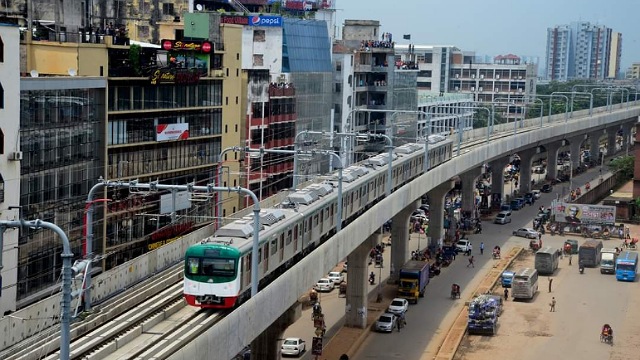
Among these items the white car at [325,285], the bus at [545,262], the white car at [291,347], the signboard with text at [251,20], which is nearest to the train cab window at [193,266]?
the white car at [291,347]

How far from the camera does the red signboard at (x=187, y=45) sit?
4841cm

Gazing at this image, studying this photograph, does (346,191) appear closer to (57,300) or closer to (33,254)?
(33,254)

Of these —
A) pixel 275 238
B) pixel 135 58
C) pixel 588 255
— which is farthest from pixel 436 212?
pixel 275 238

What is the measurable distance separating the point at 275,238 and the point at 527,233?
4414cm

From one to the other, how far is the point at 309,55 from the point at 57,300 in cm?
4446

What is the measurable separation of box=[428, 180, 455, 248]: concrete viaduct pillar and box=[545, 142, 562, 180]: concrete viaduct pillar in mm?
36481

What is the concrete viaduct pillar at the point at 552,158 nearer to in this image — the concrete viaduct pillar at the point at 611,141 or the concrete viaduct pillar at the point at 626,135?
the concrete viaduct pillar at the point at 611,141

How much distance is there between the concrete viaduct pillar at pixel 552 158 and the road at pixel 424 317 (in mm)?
31675

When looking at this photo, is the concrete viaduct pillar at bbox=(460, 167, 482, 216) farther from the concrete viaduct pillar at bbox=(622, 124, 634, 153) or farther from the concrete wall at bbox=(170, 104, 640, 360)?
the concrete viaduct pillar at bbox=(622, 124, 634, 153)

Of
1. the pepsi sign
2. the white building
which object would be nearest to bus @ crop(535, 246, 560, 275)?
the pepsi sign

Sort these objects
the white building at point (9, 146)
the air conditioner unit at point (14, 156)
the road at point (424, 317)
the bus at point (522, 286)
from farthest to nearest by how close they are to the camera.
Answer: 1. the bus at point (522, 286)
2. the road at point (424, 317)
3. the air conditioner unit at point (14, 156)
4. the white building at point (9, 146)

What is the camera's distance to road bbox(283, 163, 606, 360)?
43906mm

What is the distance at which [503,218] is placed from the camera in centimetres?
7806

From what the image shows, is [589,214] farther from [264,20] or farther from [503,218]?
[264,20]
